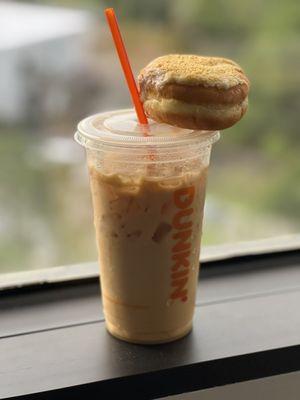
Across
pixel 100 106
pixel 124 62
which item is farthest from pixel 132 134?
pixel 100 106

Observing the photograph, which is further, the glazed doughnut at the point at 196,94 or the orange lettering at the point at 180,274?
the orange lettering at the point at 180,274

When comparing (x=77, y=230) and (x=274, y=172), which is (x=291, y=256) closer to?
(x=274, y=172)

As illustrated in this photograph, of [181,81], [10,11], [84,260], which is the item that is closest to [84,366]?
[84,260]

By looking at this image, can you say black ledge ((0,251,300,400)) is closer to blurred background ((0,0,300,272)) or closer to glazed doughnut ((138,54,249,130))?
blurred background ((0,0,300,272))

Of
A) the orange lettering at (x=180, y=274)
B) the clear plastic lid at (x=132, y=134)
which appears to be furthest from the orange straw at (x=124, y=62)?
the orange lettering at (x=180, y=274)

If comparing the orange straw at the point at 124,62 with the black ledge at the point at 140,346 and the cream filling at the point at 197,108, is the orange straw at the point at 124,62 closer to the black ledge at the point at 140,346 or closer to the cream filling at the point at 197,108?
the cream filling at the point at 197,108

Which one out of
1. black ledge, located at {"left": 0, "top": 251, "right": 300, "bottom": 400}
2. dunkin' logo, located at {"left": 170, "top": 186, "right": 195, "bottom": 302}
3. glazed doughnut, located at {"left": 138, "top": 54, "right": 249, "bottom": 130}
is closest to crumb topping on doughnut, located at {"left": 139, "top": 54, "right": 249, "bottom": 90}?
glazed doughnut, located at {"left": 138, "top": 54, "right": 249, "bottom": 130}
